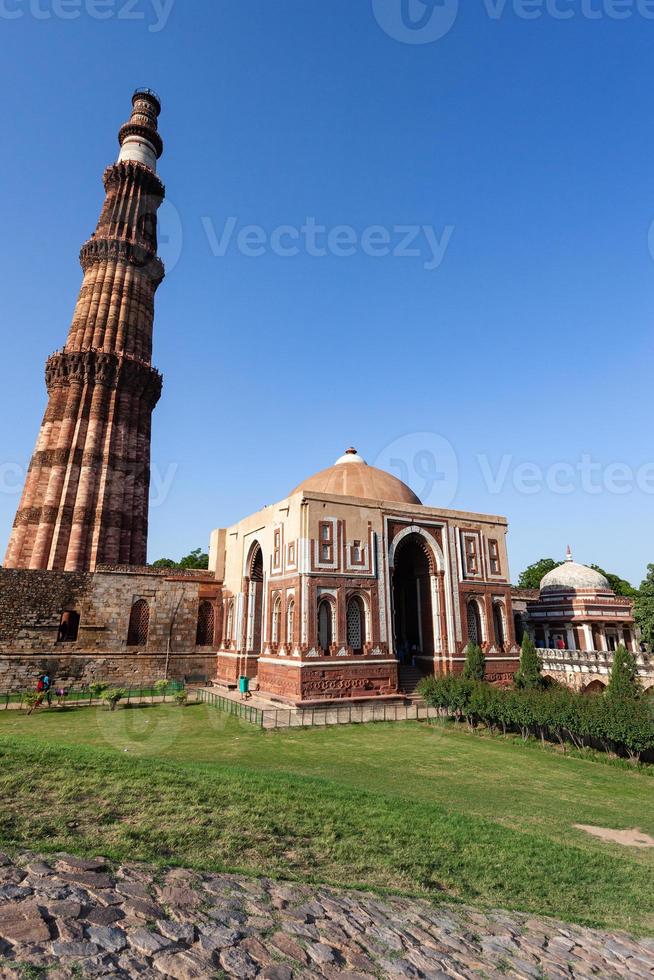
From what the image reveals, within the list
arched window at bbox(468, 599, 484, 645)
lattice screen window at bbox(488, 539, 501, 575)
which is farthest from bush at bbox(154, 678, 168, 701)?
lattice screen window at bbox(488, 539, 501, 575)

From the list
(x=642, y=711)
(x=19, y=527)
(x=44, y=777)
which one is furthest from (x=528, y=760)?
(x=19, y=527)

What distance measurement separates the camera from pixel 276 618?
23.3 m

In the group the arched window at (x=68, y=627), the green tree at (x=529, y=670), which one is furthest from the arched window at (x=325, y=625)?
the arched window at (x=68, y=627)

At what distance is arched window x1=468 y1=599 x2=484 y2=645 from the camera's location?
25406 mm

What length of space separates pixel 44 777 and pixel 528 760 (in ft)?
41.9

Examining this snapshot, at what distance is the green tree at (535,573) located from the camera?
198 ft

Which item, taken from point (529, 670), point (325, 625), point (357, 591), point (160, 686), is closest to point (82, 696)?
point (160, 686)

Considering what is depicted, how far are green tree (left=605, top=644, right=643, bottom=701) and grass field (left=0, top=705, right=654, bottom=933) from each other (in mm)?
4094

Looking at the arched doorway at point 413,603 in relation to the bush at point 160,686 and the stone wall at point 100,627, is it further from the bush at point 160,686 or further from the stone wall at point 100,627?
the bush at point 160,686

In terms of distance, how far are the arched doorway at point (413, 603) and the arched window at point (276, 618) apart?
5593 mm

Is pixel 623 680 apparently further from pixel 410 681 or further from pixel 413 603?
pixel 413 603

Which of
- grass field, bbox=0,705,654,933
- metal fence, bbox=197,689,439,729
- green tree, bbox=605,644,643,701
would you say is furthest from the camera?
metal fence, bbox=197,689,439,729

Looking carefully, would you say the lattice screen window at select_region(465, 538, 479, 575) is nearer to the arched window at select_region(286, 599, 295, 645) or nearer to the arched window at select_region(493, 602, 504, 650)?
the arched window at select_region(493, 602, 504, 650)

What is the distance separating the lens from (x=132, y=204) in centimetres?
3838
